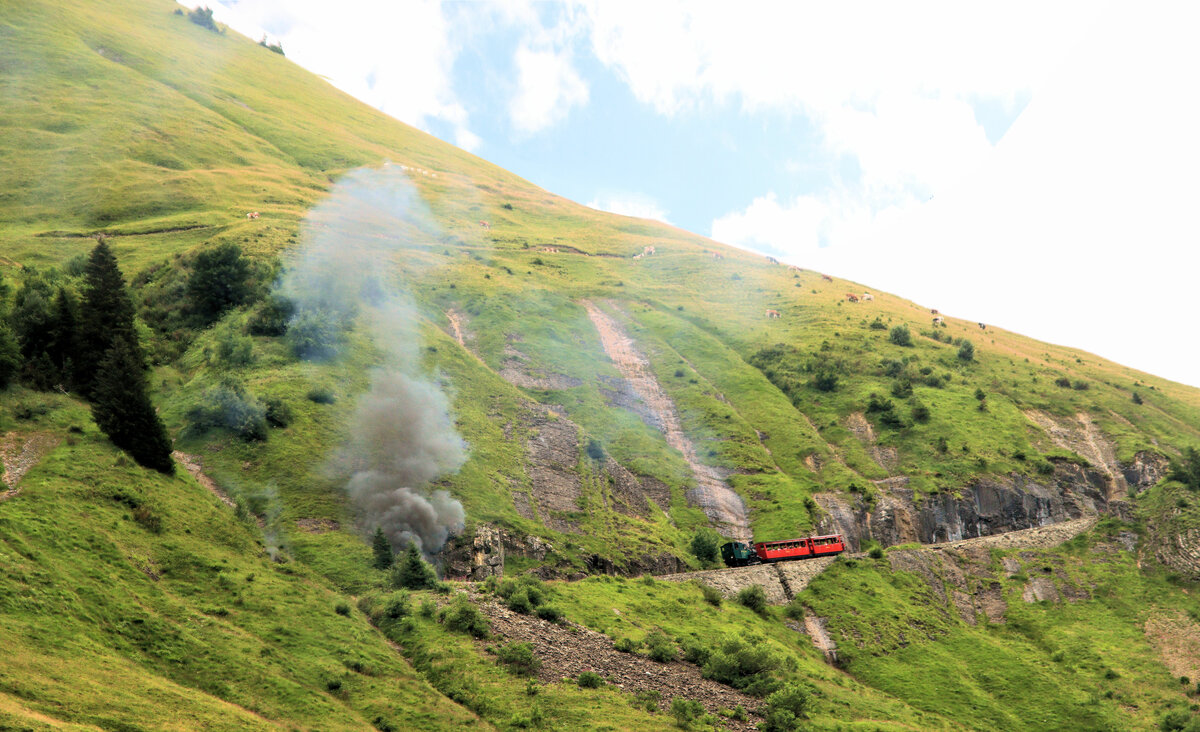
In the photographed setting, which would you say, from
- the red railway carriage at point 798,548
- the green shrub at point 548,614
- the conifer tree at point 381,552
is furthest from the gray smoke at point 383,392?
the red railway carriage at point 798,548

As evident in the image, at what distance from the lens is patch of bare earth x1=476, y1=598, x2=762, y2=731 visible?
38.0 m

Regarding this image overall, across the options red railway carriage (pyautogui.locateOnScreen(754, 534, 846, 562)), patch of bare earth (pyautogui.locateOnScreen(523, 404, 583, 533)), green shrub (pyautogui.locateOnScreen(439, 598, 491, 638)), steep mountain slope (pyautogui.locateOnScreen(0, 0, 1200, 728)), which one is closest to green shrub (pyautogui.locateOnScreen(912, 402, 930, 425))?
steep mountain slope (pyautogui.locateOnScreen(0, 0, 1200, 728))

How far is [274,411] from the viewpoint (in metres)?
55.8

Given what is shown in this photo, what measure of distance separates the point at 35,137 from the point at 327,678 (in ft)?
395

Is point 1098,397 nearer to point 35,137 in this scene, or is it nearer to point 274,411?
point 274,411

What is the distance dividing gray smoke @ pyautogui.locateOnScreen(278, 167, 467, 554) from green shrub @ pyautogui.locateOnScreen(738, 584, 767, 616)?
22.0 m

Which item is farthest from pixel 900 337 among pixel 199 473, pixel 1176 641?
pixel 199 473

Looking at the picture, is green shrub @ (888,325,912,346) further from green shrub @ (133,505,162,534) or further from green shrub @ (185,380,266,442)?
green shrub @ (133,505,162,534)

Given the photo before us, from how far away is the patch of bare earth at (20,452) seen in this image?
33094 millimetres

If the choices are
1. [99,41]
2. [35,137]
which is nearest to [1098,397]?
[35,137]

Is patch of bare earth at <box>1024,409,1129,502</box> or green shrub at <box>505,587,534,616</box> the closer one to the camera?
green shrub at <box>505,587,534,616</box>

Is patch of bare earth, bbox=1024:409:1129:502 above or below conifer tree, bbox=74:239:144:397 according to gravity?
above

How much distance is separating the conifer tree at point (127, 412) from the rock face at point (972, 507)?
5768cm

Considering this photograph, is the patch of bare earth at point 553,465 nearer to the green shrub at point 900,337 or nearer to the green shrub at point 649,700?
the green shrub at point 649,700
